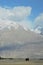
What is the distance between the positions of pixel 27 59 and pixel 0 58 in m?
4.36

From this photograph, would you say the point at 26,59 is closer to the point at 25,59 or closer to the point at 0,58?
the point at 25,59

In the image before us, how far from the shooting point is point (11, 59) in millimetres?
46750

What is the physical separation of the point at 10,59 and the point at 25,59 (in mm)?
2468

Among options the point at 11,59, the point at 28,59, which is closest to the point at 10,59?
the point at 11,59

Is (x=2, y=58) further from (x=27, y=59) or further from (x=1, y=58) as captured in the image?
(x=27, y=59)

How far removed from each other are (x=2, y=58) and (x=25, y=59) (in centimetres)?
383

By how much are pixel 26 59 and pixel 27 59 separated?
0.52 feet

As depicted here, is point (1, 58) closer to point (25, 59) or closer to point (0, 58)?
point (0, 58)

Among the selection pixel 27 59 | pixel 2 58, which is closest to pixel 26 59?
pixel 27 59

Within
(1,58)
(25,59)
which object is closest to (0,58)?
(1,58)

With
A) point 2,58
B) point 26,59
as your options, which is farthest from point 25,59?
point 2,58

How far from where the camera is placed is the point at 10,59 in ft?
153

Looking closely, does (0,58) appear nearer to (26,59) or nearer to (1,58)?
(1,58)

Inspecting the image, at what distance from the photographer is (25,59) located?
46.2 meters
